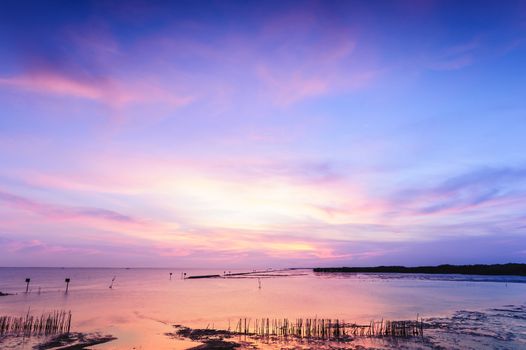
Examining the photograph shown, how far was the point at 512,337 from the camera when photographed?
3306 cm

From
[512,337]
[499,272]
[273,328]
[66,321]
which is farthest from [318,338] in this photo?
[499,272]

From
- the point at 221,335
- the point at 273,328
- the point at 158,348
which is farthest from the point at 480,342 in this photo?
the point at 158,348

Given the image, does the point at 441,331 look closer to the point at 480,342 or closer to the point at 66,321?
the point at 480,342

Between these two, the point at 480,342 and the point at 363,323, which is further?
the point at 363,323

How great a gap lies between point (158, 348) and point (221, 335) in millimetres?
6475

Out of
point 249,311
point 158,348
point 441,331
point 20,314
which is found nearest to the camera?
point 158,348

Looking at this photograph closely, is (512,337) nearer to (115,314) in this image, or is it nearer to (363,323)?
(363,323)

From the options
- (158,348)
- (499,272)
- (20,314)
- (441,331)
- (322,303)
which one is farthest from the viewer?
(499,272)

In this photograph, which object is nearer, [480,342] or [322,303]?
[480,342]

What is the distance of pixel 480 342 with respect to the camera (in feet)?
102

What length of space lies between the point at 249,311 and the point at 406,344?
89.4 ft

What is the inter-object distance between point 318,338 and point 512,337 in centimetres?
1758

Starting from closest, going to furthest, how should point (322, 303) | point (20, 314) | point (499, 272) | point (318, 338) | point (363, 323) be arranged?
point (318, 338)
point (363, 323)
point (20, 314)
point (322, 303)
point (499, 272)

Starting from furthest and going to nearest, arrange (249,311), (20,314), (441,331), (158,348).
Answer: (249,311), (20,314), (441,331), (158,348)
